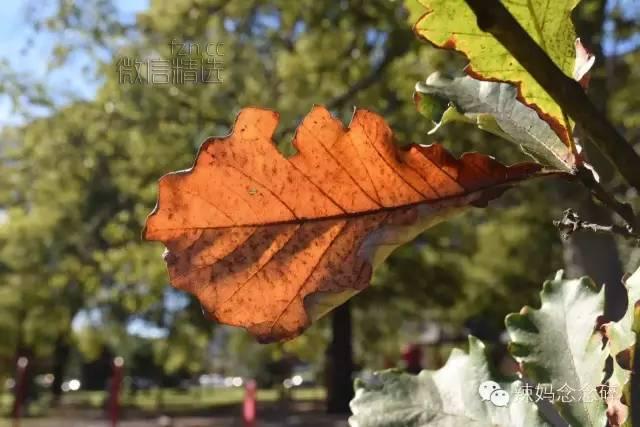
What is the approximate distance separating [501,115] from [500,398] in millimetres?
230

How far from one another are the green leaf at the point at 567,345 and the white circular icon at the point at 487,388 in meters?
0.03

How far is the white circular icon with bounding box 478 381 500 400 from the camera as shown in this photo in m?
0.63

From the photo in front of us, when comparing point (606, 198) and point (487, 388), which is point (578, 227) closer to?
point (606, 198)

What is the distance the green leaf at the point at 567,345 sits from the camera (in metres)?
0.58

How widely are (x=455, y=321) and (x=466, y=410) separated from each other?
1893 cm

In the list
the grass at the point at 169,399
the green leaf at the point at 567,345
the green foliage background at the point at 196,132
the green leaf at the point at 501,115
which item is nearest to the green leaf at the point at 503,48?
the green leaf at the point at 501,115

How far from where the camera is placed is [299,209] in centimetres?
54

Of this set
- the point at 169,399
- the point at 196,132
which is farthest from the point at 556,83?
the point at 169,399

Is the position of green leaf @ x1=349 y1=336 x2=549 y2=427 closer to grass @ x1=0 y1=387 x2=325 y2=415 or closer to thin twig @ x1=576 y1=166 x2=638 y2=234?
thin twig @ x1=576 y1=166 x2=638 y2=234

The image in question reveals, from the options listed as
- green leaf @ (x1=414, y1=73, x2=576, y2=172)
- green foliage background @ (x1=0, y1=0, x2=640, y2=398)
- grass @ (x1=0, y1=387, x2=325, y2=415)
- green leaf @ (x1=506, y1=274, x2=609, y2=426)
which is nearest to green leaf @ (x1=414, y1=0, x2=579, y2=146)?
green leaf @ (x1=414, y1=73, x2=576, y2=172)

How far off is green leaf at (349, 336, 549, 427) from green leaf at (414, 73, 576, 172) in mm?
192

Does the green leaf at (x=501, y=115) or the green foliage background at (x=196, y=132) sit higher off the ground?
the green foliage background at (x=196, y=132)

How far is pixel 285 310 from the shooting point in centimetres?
53

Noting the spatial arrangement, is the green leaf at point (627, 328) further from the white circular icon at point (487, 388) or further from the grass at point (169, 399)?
the grass at point (169, 399)
